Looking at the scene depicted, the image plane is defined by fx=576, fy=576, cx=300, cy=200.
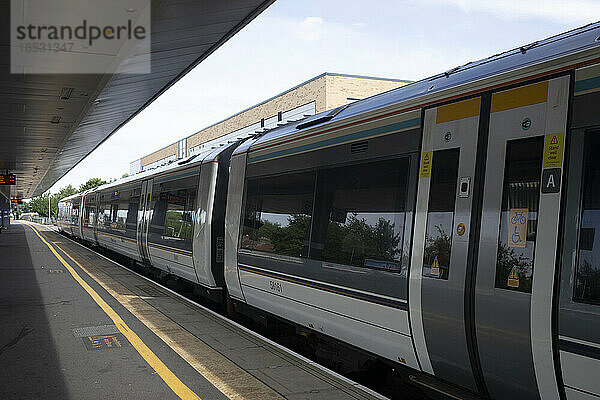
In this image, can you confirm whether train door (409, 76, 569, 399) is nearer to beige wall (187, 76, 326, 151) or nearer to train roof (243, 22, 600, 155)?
train roof (243, 22, 600, 155)

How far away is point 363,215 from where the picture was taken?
586cm

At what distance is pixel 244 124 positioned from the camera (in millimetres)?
41375

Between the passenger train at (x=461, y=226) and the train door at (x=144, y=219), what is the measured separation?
7.89 m

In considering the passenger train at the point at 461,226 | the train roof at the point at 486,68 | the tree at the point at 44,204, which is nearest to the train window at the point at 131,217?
the passenger train at the point at 461,226

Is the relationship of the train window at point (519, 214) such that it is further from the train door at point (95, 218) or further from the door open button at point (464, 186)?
the train door at point (95, 218)

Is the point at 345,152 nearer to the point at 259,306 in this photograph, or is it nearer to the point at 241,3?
the point at 259,306

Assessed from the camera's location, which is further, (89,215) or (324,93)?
(324,93)

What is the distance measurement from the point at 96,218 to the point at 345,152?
2072 cm

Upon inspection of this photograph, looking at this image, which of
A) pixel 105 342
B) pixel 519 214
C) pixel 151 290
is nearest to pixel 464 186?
pixel 519 214

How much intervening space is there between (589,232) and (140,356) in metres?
4.90

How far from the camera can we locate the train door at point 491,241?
3893 mm

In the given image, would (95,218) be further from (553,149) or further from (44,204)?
(44,204)

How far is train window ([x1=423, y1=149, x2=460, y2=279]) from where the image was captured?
471 cm

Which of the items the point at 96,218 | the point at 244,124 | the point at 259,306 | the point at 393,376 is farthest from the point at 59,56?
the point at 244,124
